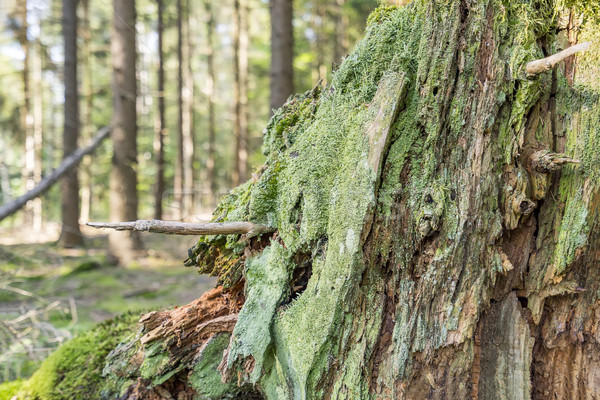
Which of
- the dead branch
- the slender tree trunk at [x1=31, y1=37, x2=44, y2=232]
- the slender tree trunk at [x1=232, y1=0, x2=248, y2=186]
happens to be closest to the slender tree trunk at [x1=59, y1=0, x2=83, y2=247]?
the dead branch

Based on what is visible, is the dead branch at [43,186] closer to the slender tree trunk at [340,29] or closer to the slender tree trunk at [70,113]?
the slender tree trunk at [70,113]

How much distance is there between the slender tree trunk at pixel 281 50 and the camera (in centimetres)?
705

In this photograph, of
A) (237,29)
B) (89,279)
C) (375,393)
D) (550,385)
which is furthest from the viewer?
(237,29)

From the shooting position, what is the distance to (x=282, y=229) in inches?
82.7

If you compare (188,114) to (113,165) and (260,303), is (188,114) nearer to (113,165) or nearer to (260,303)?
(113,165)

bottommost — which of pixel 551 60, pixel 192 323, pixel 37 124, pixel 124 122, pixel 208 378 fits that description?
pixel 208 378

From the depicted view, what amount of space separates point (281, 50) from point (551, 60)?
19.8ft

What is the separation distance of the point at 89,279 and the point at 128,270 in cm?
99

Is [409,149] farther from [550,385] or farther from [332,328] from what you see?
[550,385]

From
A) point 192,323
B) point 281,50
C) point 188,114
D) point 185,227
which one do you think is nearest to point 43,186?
point 281,50

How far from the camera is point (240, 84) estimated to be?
15.4m

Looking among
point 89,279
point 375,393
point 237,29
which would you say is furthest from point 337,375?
point 237,29

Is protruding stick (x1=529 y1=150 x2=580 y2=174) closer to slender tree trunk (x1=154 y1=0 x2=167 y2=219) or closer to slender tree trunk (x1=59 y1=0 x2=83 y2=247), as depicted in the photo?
slender tree trunk (x1=59 y1=0 x2=83 y2=247)

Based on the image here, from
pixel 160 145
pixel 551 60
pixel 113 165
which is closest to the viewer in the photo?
pixel 551 60
